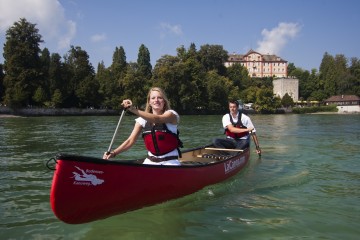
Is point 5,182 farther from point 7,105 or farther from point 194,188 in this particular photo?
point 7,105

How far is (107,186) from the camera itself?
516 cm

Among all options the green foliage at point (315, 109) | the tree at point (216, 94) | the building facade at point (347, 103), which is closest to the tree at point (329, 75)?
the building facade at point (347, 103)

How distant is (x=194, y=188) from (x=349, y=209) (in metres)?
2.87

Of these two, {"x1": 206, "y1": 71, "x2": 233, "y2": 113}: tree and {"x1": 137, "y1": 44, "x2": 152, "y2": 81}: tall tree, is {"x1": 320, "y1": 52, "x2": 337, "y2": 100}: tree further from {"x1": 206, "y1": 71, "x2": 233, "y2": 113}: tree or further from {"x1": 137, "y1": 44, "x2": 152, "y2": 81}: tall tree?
{"x1": 137, "y1": 44, "x2": 152, "y2": 81}: tall tree

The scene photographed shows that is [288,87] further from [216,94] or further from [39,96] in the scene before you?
[39,96]

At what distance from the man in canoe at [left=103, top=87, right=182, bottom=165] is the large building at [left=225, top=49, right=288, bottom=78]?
145580 millimetres

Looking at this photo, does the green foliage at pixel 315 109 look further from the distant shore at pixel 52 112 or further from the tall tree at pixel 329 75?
the distant shore at pixel 52 112

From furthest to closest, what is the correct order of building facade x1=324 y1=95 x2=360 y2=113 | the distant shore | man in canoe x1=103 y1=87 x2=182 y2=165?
building facade x1=324 y1=95 x2=360 y2=113 → the distant shore → man in canoe x1=103 y1=87 x2=182 y2=165

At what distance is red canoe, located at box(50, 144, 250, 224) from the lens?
15.5 ft

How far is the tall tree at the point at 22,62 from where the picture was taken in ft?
198

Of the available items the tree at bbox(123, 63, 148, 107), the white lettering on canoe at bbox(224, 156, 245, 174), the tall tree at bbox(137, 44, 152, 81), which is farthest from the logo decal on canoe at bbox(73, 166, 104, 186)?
the tall tree at bbox(137, 44, 152, 81)

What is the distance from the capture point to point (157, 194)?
Answer: 235 inches

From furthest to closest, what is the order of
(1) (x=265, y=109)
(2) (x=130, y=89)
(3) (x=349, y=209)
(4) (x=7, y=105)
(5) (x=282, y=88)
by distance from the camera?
(5) (x=282, y=88)
(1) (x=265, y=109)
(2) (x=130, y=89)
(4) (x=7, y=105)
(3) (x=349, y=209)

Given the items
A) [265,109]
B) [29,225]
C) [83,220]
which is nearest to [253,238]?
[83,220]
